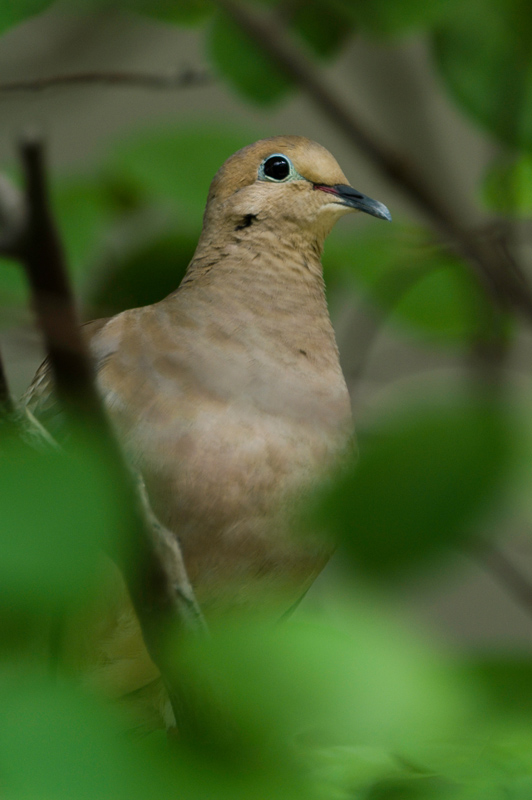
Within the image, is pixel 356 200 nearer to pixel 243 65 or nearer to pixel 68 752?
pixel 243 65

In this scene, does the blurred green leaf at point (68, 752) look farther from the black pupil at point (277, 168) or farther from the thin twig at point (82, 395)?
the black pupil at point (277, 168)

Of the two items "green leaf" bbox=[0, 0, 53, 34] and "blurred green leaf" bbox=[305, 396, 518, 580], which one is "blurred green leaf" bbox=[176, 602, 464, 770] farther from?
"green leaf" bbox=[0, 0, 53, 34]

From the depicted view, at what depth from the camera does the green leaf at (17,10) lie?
1.15 ft

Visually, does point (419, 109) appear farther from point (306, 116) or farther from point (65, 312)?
point (306, 116)

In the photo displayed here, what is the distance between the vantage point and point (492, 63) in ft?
1.54

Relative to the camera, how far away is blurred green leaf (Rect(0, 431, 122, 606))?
20cm

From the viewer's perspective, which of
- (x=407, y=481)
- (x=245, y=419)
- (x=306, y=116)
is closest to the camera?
(x=407, y=481)

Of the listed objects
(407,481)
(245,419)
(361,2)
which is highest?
(361,2)

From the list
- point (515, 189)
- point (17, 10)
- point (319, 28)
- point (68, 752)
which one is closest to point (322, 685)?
point (68, 752)

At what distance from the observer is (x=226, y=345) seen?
2.88 ft

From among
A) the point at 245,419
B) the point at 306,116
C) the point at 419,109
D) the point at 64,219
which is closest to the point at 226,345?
the point at 245,419

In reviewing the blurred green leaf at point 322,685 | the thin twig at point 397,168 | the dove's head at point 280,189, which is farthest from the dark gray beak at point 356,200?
the blurred green leaf at point 322,685

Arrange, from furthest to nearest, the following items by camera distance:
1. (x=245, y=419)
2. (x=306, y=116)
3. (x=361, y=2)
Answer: (x=306, y=116), (x=245, y=419), (x=361, y=2)

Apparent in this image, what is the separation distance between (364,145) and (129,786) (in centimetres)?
33
